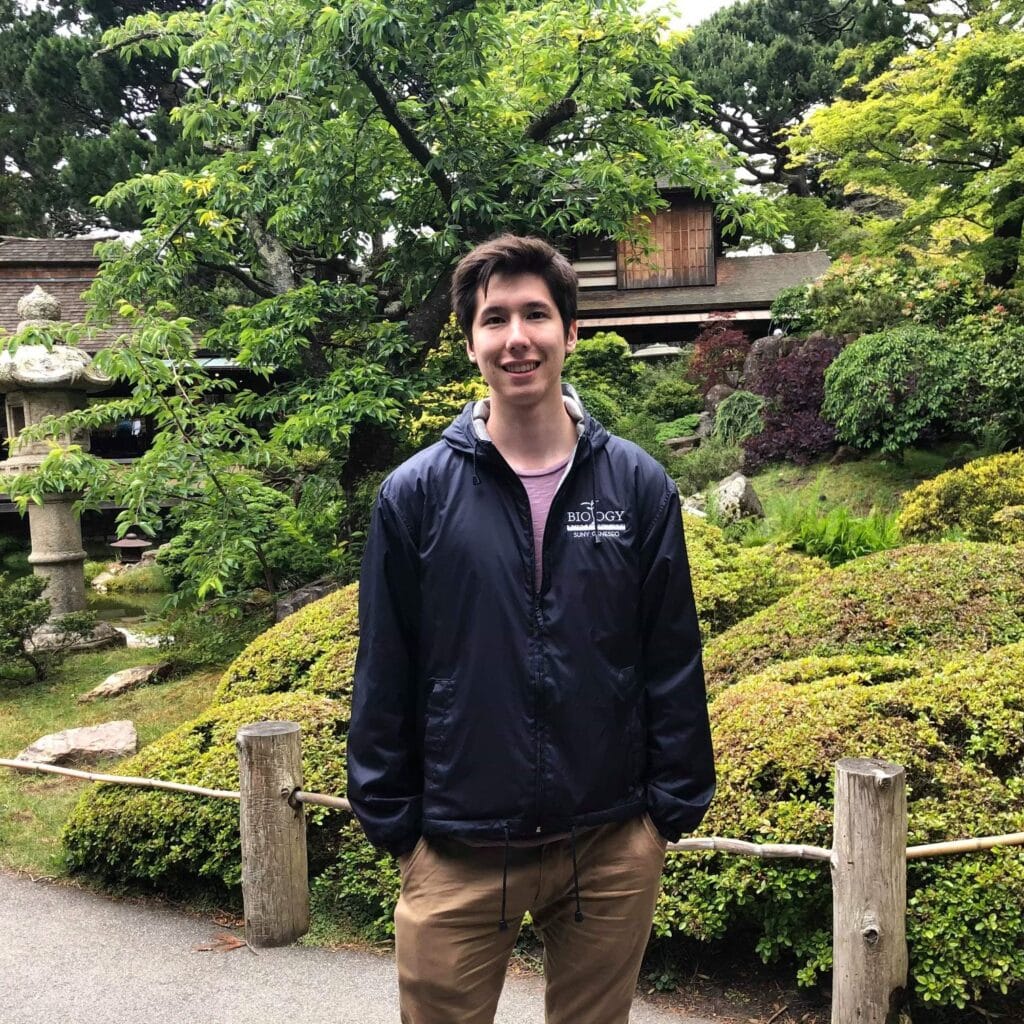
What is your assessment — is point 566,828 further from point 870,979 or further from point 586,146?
point 586,146

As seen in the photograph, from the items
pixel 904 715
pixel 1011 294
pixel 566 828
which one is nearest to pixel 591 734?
pixel 566 828

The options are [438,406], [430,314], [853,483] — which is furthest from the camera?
[853,483]

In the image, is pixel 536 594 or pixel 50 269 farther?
pixel 50 269

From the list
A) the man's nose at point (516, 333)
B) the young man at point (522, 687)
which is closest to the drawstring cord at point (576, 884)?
the young man at point (522, 687)

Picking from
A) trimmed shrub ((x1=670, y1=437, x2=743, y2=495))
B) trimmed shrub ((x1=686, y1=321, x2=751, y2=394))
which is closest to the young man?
trimmed shrub ((x1=670, y1=437, x2=743, y2=495))

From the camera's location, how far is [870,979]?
246 centimetres

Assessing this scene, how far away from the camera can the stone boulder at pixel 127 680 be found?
7164 millimetres

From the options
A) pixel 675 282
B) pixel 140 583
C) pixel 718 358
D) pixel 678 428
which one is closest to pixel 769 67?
pixel 675 282

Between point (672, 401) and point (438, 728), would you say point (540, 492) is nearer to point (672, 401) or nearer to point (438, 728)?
point (438, 728)

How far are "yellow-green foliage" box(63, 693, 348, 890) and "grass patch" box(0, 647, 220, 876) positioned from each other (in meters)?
0.45

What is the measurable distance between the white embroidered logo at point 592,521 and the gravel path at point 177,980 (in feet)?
6.22

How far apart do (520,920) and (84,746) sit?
458 centimetres

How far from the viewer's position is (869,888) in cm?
244

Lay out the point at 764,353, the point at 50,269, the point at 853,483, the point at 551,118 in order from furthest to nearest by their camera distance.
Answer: the point at 50,269 < the point at 764,353 < the point at 853,483 < the point at 551,118
